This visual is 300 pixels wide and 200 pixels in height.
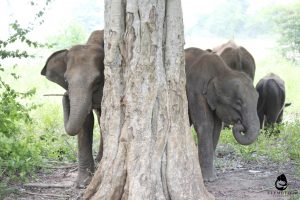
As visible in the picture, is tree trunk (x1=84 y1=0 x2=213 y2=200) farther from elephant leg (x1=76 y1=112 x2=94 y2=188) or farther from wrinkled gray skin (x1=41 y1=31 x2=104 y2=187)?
elephant leg (x1=76 y1=112 x2=94 y2=188)

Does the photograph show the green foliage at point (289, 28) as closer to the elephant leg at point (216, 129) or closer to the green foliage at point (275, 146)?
the green foliage at point (275, 146)

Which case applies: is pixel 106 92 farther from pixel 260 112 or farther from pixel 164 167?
pixel 260 112

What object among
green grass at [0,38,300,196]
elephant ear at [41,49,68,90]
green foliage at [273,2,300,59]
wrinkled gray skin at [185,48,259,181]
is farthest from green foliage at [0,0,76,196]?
green foliage at [273,2,300,59]

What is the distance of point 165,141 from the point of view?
559 centimetres

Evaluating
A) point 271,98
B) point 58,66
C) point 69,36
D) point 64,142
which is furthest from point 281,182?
point 69,36

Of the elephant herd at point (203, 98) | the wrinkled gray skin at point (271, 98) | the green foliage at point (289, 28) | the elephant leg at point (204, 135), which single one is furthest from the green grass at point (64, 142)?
the green foliage at point (289, 28)

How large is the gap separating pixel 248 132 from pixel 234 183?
24.4 inches

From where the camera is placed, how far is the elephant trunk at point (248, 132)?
7.07 metres

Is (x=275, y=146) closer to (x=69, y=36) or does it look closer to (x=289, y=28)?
(x=69, y=36)

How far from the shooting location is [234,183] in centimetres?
725

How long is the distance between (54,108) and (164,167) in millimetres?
6244

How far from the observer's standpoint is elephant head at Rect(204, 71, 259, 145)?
7.15 meters

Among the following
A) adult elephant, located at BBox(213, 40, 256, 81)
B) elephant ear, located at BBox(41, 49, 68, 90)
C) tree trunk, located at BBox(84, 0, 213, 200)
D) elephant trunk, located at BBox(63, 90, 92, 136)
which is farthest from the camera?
adult elephant, located at BBox(213, 40, 256, 81)

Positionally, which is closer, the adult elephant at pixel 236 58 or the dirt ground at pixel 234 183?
the dirt ground at pixel 234 183
